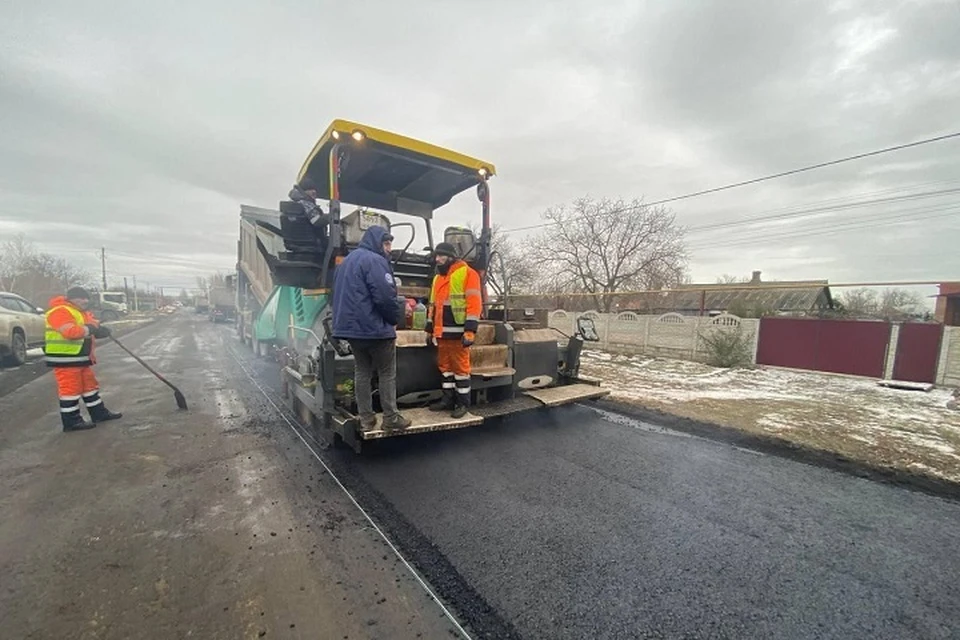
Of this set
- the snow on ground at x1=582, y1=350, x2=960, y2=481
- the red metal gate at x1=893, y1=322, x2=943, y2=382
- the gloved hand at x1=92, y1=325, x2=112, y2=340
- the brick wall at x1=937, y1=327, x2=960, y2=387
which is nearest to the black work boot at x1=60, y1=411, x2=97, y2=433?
the gloved hand at x1=92, y1=325, x2=112, y2=340

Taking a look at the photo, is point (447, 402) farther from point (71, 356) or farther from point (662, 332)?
point (662, 332)

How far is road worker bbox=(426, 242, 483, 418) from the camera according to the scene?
364 centimetres

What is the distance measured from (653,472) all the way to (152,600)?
11.8 ft

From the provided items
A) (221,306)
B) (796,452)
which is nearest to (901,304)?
(796,452)

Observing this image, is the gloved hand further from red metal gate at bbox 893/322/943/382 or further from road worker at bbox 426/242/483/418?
red metal gate at bbox 893/322/943/382

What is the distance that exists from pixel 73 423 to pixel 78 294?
59.8 inches

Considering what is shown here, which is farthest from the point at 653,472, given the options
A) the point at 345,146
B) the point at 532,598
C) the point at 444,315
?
the point at 345,146

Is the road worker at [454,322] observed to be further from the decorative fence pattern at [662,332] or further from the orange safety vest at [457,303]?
the decorative fence pattern at [662,332]

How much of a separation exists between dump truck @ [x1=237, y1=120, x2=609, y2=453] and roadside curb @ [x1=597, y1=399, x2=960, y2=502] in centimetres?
125

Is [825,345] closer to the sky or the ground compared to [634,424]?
closer to the sky

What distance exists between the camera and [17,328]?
876 centimetres

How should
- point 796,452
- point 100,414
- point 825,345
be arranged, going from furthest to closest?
1. point 825,345
2. point 100,414
3. point 796,452

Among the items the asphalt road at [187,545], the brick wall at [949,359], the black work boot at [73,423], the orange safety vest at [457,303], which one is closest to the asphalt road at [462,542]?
the asphalt road at [187,545]

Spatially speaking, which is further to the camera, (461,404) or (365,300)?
(461,404)
